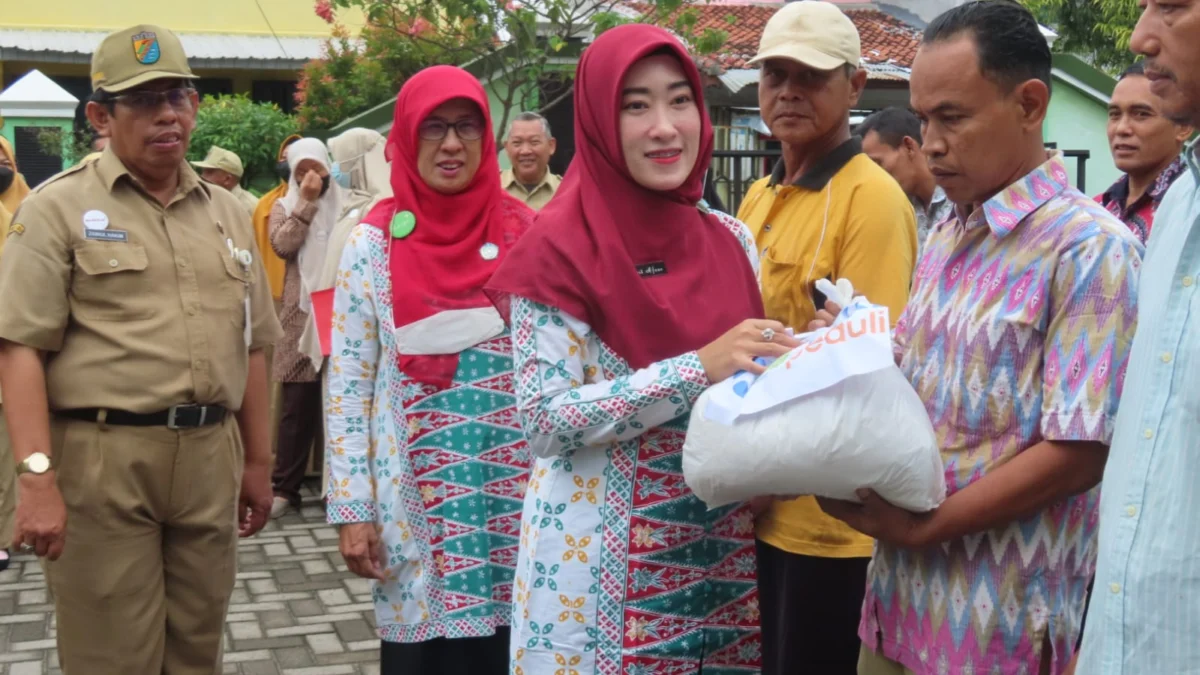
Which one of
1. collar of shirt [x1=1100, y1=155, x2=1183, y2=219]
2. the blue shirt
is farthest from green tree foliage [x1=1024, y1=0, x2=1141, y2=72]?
the blue shirt

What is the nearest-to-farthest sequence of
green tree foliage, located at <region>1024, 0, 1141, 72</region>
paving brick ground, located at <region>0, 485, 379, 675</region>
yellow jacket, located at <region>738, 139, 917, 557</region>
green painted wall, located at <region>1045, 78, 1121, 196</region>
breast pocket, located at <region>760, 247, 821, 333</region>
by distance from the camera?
yellow jacket, located at <region>738, 139, 917, 557</region> < breast pocket, located at <region>760, 247, 821, 333</region> < paving brick ground, located at <region>0, 485, 379, 675</region> < green painted wall, located at <region>1045, 78, 1121, 196</region> < green tree foliage, located at <region>1024, 0, 1141, 72</region>

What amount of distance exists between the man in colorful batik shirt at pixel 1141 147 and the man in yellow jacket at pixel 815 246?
158 cm

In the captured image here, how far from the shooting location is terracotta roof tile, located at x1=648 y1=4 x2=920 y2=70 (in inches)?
624

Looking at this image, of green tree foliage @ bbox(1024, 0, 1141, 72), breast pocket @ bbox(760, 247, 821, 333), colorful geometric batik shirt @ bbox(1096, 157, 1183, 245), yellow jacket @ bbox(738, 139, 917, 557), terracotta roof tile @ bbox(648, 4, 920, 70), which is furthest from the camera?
green tree foliage @ bbox(1024, 0, 1141, 72)

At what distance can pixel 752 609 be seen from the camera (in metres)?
2.64

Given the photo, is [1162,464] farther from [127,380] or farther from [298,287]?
[298,287]

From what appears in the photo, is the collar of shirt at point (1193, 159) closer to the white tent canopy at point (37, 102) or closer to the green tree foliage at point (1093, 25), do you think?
the white tent canopy at point (37, 102)

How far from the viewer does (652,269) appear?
2.52m

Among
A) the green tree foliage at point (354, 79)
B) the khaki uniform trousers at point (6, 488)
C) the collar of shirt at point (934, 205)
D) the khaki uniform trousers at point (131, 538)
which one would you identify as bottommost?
the khaki uniform trousers at point (6, 488)

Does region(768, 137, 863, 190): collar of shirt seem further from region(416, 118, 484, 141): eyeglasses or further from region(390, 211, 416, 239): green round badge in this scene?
region(390, 211, 416, 239): green round badge

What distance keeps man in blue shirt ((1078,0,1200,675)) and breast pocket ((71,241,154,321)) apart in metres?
2.70

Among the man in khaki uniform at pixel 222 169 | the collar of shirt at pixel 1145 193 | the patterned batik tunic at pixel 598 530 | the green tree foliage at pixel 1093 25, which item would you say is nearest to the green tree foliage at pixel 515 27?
the man in khaki uniform at pixel 222 169

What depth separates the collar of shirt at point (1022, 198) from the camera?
7.04 ft

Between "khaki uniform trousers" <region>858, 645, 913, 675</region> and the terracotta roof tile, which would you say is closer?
"khaki uniform trousers" <region>858, 645, 913, 675</region>
